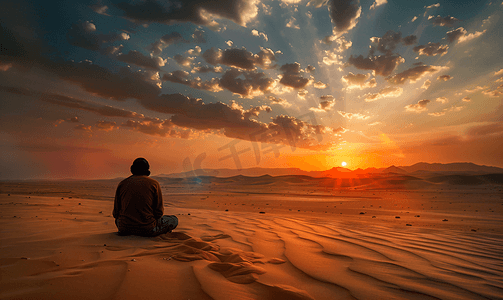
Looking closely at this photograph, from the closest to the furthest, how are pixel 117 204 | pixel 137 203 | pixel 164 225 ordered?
pixel 137 203 < pixel 117 204 < pixel 164 225

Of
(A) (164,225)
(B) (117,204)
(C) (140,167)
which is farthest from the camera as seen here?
(A) (164,225)

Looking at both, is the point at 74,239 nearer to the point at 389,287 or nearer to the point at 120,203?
the point at 120,203

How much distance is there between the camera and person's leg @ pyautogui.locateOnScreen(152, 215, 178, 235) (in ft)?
Result: 12.4

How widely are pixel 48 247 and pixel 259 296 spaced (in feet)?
9.26

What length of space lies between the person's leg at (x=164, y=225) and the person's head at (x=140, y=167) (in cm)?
86

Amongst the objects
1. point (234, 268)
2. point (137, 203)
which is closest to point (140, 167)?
point (137, 203)

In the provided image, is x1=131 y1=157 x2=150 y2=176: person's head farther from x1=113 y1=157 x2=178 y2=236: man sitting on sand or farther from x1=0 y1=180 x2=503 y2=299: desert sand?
x1=0 y1=180 x2=503 y2=299: desert sand

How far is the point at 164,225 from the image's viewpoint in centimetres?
391

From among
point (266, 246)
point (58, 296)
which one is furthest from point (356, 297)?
point (58, 296)

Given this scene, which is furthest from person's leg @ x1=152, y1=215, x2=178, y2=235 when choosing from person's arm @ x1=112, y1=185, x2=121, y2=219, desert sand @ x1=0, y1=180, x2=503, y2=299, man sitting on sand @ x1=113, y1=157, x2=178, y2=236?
person's arm @ x1=112, y1=185, x2=121, y2=219

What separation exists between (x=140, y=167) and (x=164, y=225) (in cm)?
109

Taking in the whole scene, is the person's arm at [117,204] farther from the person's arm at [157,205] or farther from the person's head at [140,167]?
the person's arm at [157,205]

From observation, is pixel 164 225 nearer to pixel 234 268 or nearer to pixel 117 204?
pixel 117 204

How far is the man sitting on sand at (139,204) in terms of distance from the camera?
3.52 m
